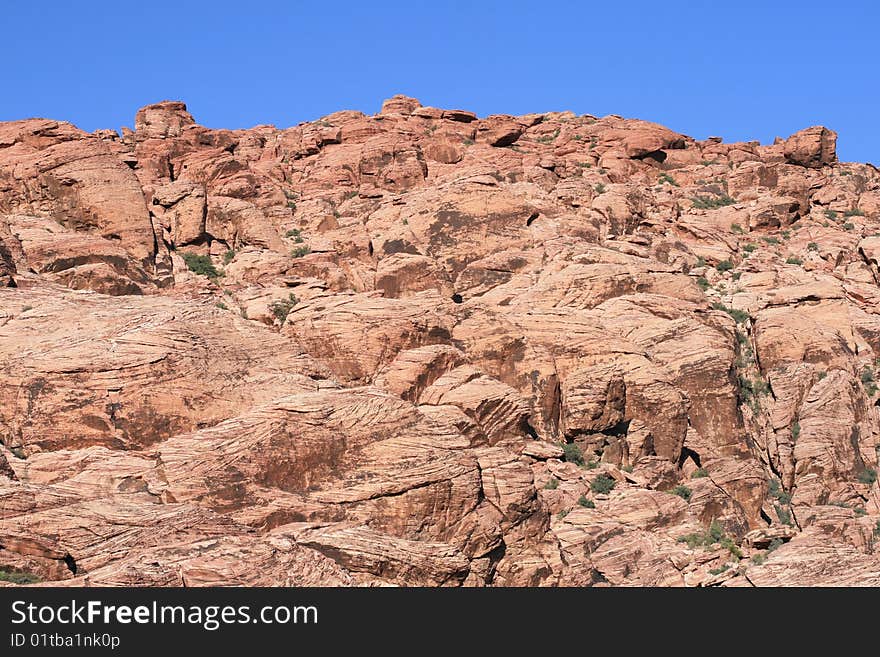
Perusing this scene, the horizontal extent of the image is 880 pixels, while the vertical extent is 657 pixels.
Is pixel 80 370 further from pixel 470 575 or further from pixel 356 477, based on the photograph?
pixel 470 575

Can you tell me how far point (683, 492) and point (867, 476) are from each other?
8984 mm

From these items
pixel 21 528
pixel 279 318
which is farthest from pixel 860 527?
pixel 21 528

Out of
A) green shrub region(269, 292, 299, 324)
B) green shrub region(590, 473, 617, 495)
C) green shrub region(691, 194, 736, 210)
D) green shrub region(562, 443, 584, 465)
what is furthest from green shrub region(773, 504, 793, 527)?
green shrub region(691, 194, 736, 210)

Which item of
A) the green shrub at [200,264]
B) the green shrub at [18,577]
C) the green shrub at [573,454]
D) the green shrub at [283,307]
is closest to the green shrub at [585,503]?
the green shrub at [573,454]

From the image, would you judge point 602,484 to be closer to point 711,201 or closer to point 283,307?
point 283,307

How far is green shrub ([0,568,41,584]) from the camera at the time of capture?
37094 mm

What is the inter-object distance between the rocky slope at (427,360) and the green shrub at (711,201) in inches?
16.8

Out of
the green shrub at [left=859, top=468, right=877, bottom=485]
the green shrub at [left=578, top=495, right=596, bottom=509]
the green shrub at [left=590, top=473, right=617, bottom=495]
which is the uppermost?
the green shrub at [left=859, top=468, right=877, bottom=485]

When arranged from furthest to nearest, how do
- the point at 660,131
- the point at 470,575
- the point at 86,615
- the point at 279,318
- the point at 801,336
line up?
the point at 660,131, the point at 801,336, the point at 279,318, the point at 470,575, the point at 86,615

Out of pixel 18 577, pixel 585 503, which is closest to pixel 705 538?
pixel 585 503

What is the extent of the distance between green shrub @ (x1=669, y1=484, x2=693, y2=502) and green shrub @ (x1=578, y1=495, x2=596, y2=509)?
15.4ft

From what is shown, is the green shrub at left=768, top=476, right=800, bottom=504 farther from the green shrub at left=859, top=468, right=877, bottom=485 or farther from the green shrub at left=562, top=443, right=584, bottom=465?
the green shrub at left=562, top=443, right=584, bottom=465

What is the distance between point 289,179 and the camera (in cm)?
8556

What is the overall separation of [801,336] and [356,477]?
2793cm
